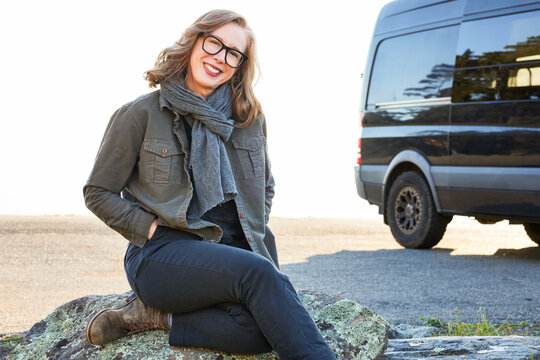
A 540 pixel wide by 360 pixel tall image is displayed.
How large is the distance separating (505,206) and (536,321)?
3.02 metres

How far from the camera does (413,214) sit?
968 centimetres

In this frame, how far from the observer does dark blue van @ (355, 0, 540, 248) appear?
8125 millimetres

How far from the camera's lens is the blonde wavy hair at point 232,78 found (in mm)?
3398

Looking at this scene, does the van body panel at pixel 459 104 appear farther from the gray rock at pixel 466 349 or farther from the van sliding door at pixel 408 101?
the gray rock at pixel 466 349

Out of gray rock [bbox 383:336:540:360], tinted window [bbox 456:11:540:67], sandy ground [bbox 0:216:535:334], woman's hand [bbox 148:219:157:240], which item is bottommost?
sandy ground [bbox 0:216:535:334]

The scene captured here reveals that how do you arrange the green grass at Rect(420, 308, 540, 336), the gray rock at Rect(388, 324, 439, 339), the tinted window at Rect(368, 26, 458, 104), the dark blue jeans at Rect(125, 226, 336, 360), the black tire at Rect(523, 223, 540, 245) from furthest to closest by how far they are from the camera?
the black tire at Rect(523, 223, 540, 245)
the tinted window at Rect(368, 26, 458, 104)
the green grass at Rect(420, 308, 540, 336)
the gray rock at Rect(388, 324, 439, 339)
the dark blue jeans at Rect(125, 226, 336, 360)

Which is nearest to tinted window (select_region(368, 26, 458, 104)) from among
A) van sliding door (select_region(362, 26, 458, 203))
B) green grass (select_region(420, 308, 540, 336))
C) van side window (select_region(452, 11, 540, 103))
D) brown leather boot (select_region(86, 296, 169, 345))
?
van sliding door (select_region(362, 26, 458, 203))

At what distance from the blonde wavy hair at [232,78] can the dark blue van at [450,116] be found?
17.0 feet

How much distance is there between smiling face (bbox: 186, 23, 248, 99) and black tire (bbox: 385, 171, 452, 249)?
20.8ft

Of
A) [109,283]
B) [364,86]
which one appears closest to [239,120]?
[109,283]

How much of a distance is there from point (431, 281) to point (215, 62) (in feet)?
14.9

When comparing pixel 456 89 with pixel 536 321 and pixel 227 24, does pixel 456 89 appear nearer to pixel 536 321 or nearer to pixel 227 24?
pixel 536 321

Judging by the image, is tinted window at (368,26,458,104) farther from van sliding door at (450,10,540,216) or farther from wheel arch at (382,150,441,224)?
wheel arch at (382,150,441,224)

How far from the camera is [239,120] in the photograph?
3.52m
